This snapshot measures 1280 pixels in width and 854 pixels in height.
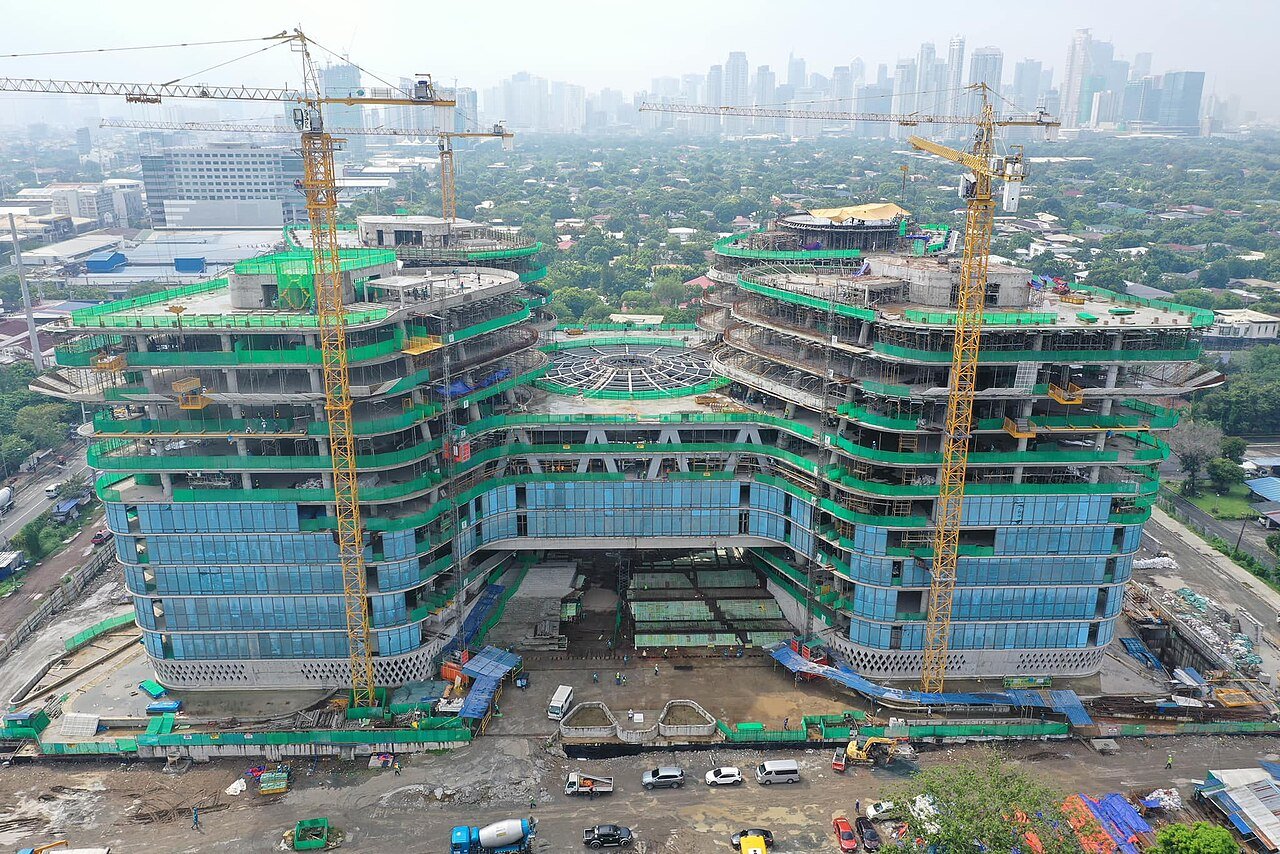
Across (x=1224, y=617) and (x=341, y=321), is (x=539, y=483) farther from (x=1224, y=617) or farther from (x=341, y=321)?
(x=1224, y=617)

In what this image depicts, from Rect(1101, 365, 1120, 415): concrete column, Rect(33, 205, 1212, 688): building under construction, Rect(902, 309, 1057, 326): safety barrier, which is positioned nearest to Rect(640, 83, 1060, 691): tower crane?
Rect(902, 309, 1057, 326): safety barrier

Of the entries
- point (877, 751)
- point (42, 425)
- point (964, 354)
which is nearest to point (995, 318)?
point (964, 354)

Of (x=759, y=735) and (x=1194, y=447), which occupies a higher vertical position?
(x=1194, y=447)

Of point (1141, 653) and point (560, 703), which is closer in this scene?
point (560, 703)

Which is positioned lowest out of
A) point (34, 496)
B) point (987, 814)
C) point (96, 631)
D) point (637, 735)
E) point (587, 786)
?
point (34, 496)

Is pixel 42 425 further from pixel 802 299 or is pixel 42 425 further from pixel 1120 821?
pixel 1120 821

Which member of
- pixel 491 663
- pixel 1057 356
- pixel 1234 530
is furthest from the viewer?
pixel 1234 530

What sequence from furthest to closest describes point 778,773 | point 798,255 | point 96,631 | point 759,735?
point 798,255
point 96,631
point 759,735
point 778,773
